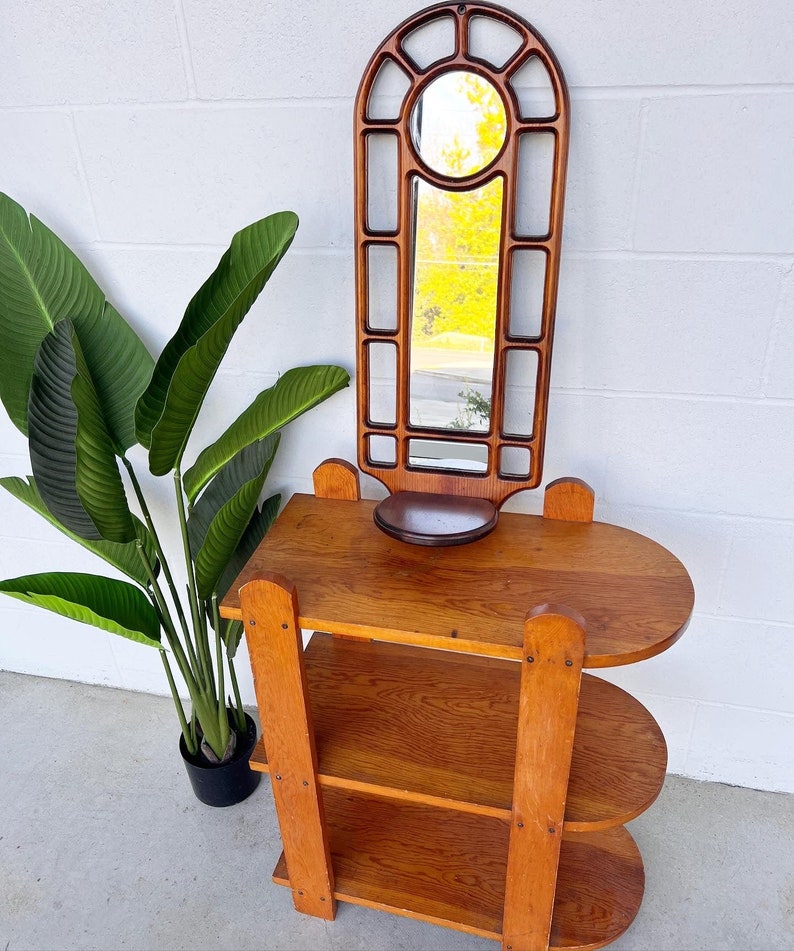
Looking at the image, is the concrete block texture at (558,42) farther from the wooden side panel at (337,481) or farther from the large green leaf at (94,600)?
the large green leaf at (94,600)

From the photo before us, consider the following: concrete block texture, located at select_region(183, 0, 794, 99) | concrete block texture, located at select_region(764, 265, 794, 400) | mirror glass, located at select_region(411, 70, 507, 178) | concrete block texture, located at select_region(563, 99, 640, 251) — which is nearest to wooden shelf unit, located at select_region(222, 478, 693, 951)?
concrete block texture, located at select_region(764, 265, 794, 400)

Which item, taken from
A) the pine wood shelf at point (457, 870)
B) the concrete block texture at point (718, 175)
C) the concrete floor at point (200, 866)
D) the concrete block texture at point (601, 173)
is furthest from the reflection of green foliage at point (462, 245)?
the concrete floor at point (200, 866)

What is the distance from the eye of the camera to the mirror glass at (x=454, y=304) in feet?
3.59

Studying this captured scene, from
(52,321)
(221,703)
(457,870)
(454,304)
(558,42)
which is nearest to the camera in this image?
(558,42)

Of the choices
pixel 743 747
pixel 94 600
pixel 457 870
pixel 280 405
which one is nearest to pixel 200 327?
pixel 280 405

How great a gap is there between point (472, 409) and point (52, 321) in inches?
30.5

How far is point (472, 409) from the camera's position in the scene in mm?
1219

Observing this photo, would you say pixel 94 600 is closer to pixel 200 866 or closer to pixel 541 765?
pixel 200 866

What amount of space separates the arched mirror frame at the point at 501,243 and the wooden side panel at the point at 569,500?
0.17 ft

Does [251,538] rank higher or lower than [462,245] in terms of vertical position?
lower

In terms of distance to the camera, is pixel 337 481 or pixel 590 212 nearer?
pixel 590 212

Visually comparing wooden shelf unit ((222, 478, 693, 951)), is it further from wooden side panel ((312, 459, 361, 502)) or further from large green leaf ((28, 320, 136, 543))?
large green leaf ((28, 320, 136, 543))

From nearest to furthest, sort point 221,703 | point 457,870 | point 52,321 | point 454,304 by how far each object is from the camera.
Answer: point 454,304, point 52,321, point 457,870, point 221,703

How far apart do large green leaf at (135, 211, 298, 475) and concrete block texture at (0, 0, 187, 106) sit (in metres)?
0.31
